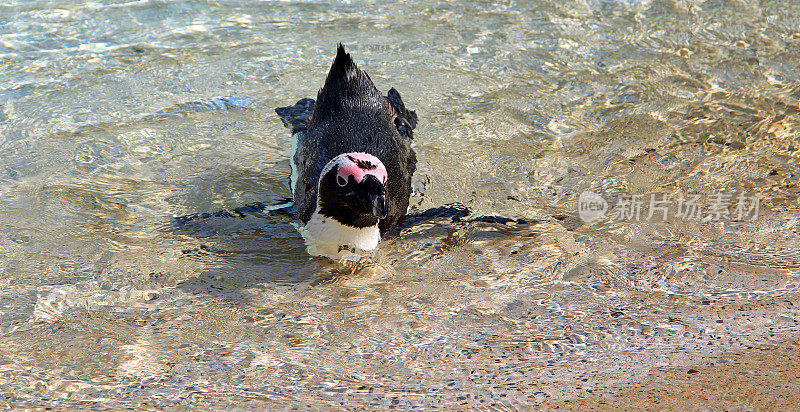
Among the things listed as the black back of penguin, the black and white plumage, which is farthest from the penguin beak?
the black back of penguin

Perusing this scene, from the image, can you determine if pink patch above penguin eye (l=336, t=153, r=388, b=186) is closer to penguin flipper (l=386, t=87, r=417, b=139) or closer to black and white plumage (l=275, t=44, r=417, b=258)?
black and white plumage (l=275, t=44, r=417, b=258)

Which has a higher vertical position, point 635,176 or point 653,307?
point 635,176

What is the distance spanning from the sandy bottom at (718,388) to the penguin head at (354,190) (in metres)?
1.35

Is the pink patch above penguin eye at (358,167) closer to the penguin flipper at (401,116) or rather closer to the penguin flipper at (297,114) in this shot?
the penguin flipper at (401,116)

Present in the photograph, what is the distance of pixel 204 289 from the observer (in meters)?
3.84

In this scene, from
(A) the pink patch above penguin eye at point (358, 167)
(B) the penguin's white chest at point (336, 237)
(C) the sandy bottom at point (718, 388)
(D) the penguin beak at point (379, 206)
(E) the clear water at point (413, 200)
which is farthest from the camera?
(B) the penguin's white chest at point (336, 237)

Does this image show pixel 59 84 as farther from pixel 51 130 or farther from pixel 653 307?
pixel 653 307

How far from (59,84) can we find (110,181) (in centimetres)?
168

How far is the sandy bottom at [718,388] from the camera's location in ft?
9.13

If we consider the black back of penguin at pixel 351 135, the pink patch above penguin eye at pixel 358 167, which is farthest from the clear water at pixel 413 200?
the pink patch above penguin eye at pixel 358 167

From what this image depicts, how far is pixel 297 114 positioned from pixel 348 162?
1824 millimetres

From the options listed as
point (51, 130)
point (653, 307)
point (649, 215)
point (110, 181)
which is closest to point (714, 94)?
point (649, 215)

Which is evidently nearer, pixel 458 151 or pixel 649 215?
pixel 649 215

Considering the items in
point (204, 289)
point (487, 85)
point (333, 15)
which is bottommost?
point (204, 289)
